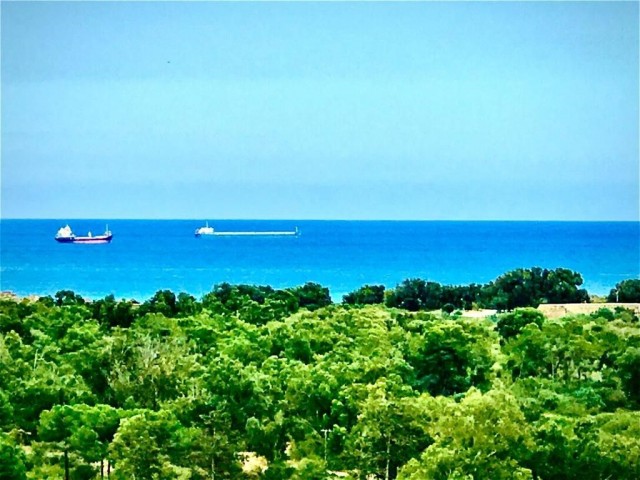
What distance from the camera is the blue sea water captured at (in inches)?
2862

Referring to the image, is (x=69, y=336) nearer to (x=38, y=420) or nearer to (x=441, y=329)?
(x=38, y=420)

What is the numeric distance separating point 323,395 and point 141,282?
56.6 meters

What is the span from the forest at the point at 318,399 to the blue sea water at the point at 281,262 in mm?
36713

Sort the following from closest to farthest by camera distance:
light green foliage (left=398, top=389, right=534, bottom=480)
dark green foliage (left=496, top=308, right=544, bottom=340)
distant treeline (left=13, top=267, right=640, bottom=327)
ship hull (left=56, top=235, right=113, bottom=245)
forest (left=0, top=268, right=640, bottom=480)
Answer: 1. light green foliage (left=398, top=389, right=534, bottom=480)
2. forest (left=0, top=268, right=640, bottom=480)
3. dark green foliage (left=496, top=308, right=544, bottom=340)
4. distant treeline (left=13, top=267, right=640, bottom=327)
5. ship hull (left=56, top=235, right=113, bottom=245)

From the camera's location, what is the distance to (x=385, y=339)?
959 inches

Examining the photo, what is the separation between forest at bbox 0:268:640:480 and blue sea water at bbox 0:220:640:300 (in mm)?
36713

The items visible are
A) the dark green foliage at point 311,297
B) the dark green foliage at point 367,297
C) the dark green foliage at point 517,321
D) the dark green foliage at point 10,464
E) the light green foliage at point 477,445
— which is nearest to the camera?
the light green foliage at point 477,445

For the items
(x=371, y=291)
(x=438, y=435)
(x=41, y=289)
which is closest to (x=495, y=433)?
(x=438, y=435)

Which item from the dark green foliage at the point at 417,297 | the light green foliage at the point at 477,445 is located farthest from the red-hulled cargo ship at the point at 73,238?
the light green foliage at the point at 477,445

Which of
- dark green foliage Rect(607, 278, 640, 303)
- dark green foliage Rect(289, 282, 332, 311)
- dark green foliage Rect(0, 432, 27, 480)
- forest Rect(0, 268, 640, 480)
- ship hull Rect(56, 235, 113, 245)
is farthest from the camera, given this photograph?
ship hull Rect(56, 235, 113, 245)

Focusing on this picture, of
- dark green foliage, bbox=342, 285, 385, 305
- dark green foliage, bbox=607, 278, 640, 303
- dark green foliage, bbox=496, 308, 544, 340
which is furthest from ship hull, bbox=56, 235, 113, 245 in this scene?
dark green foliage, bbox=496, 308, 544, 340

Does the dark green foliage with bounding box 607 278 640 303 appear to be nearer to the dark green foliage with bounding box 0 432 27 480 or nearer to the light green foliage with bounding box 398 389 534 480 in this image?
the light green foliage with bounding box 398 389 534 480

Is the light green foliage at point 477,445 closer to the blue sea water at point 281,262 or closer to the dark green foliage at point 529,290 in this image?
the dark green foliage at point 529,290

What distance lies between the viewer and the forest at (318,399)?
14375mm
